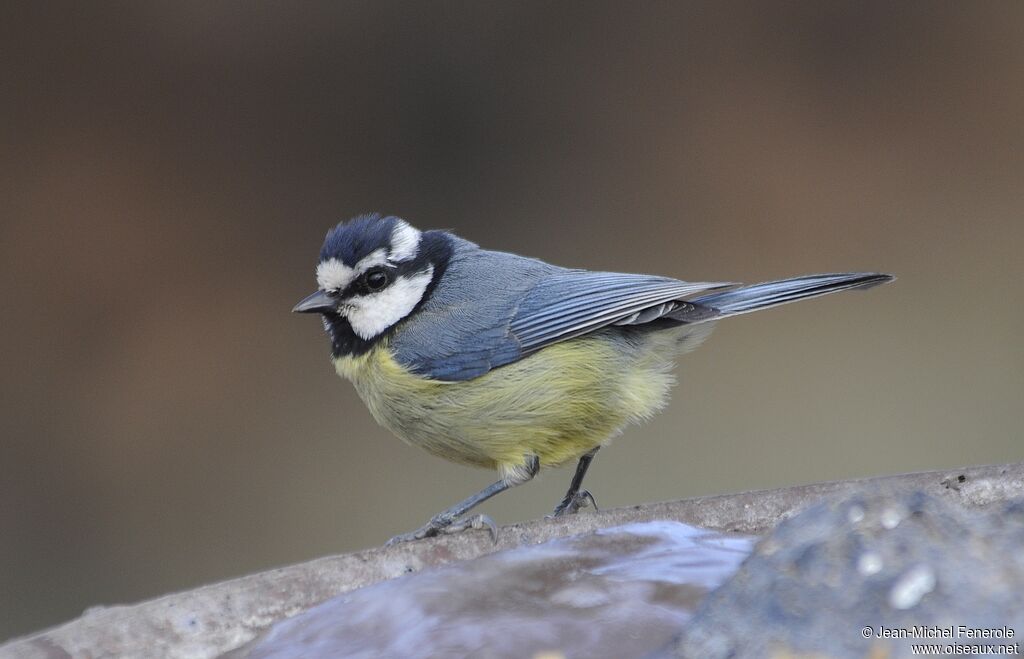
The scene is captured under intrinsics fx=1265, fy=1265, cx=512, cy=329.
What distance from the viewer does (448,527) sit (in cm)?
249

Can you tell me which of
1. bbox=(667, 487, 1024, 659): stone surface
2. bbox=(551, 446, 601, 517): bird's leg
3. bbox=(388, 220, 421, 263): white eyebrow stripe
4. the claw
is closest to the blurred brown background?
bbox=(551, 446, 601, 517): bird's leg

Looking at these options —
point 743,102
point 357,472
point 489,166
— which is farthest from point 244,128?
point 743,102

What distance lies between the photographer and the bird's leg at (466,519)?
7.42ft

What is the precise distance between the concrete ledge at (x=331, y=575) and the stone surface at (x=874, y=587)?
0.55ft

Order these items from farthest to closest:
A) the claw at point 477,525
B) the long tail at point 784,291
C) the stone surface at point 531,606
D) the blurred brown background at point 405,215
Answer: the blurred brown background at point 405,215
the long tail at point 784,291
the claw at point 477,525
the stone surface at point 531,606

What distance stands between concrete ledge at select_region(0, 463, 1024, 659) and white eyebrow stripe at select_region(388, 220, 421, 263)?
0.94 m

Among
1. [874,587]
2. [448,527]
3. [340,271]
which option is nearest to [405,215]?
[340,271]

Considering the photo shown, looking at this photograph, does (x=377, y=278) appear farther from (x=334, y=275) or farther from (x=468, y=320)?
(x=468, y=320)

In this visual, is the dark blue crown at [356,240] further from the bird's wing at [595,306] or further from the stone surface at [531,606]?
the stone surface at [531,606]

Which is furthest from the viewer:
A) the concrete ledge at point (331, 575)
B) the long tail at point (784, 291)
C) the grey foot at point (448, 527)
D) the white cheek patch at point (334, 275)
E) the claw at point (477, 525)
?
the white cheek patch at point (334, 275)

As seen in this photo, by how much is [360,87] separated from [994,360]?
2550 mm

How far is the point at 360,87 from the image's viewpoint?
474 cm

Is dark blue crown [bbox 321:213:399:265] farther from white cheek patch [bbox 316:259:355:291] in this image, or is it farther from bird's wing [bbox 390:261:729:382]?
bird's wing [bbox 390:261:729:382]

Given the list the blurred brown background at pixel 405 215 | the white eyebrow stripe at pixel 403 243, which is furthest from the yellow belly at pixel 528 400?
the blurred brown background at pixel 405 215
